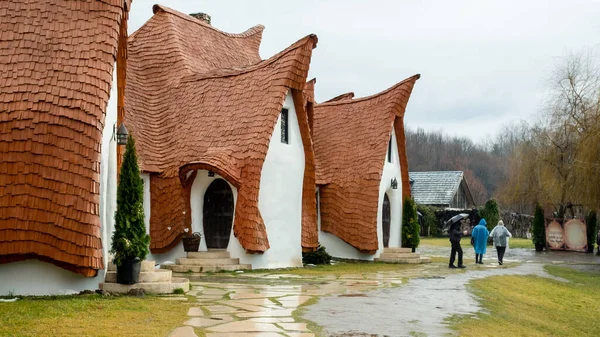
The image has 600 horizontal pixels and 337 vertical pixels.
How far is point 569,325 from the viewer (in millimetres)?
12078

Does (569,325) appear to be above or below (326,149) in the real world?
below

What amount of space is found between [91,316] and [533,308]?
8.35 m

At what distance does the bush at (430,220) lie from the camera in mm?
45406

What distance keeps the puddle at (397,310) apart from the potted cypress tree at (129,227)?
307 centimetres

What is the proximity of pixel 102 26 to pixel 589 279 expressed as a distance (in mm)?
15340

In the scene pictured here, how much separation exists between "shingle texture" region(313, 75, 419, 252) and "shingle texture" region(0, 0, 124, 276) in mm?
12139

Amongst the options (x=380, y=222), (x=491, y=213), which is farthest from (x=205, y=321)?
(x=491, y=213)

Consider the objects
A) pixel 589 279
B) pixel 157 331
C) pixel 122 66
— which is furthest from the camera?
pixel 589 279

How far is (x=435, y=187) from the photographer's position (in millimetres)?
51469

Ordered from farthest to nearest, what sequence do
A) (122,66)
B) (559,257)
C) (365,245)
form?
(559,257)
(365,245)
(122,66)

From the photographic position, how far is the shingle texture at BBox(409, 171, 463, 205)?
5022 centimetres

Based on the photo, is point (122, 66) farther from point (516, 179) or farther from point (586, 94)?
point (516, 179)

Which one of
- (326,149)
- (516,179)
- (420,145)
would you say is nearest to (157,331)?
(326,149)

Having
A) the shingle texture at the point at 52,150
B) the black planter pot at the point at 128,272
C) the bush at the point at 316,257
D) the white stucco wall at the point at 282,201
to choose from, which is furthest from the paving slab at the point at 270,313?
the bush at the point at 316,257
